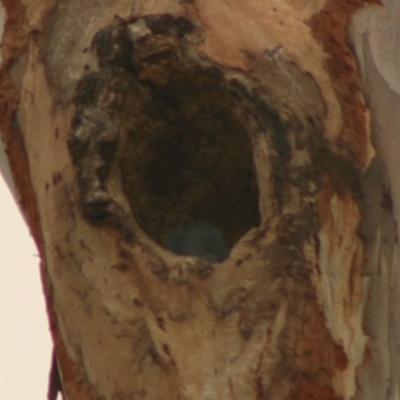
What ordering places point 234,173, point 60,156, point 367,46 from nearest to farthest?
point 60,156 < point 367,46 < point 234,173

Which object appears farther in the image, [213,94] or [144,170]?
[144,170]

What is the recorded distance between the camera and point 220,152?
1.88 metres

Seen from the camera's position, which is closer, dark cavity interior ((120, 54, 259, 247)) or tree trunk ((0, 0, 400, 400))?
tree trunk ((0, 0, 400, 400))

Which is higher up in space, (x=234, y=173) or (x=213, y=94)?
(x=213, y=94)

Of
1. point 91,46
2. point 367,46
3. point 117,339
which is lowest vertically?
point 117,339

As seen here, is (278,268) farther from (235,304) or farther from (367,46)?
(367,46)

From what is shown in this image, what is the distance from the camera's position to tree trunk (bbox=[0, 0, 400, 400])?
1.58 meters

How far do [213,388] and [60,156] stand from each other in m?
0.35

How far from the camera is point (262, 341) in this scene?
1570mm

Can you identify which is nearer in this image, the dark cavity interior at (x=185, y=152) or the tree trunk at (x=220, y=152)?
the tree trunk at (x=220, y=152)

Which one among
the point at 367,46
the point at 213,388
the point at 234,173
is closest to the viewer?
the point at 213,388

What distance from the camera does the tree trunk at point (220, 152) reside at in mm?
1575

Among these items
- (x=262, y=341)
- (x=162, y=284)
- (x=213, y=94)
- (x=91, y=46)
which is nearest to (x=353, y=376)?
(x=262, y=341)

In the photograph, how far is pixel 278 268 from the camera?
1.58 metres
